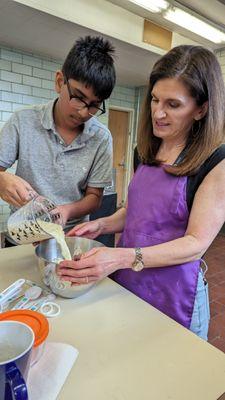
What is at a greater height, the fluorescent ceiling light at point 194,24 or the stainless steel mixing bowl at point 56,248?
the fluorescent ceiling light at point 194,24

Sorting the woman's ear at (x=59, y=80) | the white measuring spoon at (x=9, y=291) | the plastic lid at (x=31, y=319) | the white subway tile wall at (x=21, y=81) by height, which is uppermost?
the white subway tile wall at (x=21, y=81)

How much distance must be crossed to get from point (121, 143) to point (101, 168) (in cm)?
412

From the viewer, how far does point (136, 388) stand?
518 millimetres

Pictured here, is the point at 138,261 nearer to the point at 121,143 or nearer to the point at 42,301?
the point at 42,301

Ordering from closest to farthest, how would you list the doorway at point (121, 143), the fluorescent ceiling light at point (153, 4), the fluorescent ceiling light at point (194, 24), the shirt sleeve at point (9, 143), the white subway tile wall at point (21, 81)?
the shirt sleeve at point (9, 143) < the fluorescent ceiling light at point (153, 4) < the fluorescent ceiling light at point (194, 24) < the white subway tile wall at point (21, 81) < the doorway at point (121, 143)

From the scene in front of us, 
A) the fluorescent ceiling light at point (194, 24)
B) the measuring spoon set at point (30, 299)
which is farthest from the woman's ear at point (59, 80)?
the fluorescent ceiling light at point (194, 24)

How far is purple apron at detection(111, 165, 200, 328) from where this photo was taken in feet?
2.63

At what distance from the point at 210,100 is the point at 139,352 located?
26.1 inches

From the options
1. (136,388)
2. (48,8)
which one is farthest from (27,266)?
(48,8)

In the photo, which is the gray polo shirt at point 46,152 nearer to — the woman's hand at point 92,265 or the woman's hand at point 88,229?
the woman's hand at point 88,229

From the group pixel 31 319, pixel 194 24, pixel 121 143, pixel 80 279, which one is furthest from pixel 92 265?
pixel 121 143

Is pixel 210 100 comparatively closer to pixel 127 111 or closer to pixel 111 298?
pixel 111 298

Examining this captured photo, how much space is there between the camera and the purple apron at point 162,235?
2.63 ft

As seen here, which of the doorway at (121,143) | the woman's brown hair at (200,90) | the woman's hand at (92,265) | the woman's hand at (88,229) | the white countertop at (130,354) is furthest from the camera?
the doorway at (121,143)
